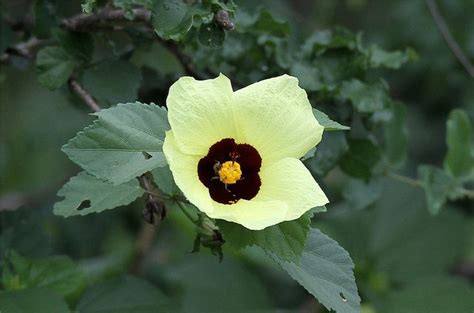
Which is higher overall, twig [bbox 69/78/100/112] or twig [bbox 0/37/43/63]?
twig [bbox 69/78/100/112]

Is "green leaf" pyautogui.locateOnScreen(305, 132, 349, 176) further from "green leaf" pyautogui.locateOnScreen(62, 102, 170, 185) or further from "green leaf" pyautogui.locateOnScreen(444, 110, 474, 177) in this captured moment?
"green leaf" pyautogui.locateOnScreen(62, 102, 170, 185)

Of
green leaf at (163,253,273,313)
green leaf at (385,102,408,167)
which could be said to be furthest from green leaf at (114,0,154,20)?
green leaf at (163,253,273,313)

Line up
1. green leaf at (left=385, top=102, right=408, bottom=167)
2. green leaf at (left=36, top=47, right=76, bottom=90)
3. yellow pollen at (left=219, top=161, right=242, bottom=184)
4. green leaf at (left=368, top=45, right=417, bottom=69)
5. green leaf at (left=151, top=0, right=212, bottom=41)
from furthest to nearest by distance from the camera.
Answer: green leaf at (left=385, top=102, right=408, bottom=167), green leaf at (left=368, top=45, right=417, bottom=69), green leaf at (left=36, top=47, right=76, bottom=90), green leaf at (left=151, top=0, right=212, bottom=41), yellow pollen at (left=219, top=161, right=242, bottom=184)

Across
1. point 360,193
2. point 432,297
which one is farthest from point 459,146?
point 432,297

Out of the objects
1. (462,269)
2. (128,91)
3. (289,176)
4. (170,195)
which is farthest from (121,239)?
(289,176)

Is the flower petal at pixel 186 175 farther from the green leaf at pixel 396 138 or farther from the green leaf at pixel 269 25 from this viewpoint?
the green leaf at pixel 396 138

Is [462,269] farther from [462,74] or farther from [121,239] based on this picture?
[121,239]

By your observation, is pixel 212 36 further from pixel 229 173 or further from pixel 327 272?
pixel 327 272
